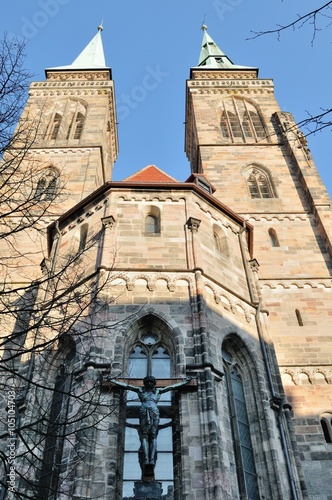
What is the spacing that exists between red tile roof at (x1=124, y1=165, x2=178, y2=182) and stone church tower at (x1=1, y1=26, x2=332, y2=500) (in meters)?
0.10

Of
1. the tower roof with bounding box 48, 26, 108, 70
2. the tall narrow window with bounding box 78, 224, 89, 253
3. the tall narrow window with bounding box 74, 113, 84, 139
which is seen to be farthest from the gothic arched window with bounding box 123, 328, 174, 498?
the tower roof with bounding box 48, 26, 108, 70

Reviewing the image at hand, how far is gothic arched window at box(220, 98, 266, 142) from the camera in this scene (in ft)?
82.5

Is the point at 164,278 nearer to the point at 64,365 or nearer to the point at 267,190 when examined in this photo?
the point at 64,365

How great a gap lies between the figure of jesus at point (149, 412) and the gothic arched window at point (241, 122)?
58.8ft

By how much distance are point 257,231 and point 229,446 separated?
10907 mm

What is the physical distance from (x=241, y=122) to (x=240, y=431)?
1940cm

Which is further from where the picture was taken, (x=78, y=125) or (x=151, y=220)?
(x=78, y=125)

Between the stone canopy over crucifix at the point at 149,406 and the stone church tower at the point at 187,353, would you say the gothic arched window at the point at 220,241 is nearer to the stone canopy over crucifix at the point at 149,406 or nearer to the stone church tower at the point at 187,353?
the stone church tower at the point at 187,353

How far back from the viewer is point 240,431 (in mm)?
9477

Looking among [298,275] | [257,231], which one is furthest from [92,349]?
[257,231]

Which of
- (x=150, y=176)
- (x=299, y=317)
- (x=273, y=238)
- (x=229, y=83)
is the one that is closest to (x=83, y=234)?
(x=150, y=176)

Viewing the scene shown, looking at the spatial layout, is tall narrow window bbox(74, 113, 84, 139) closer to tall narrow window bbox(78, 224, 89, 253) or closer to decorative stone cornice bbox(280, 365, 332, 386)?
tall narrow window bbox(78, 224, 89, 253)

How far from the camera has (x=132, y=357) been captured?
973cm

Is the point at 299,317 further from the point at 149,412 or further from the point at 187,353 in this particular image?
the point at 149,412
